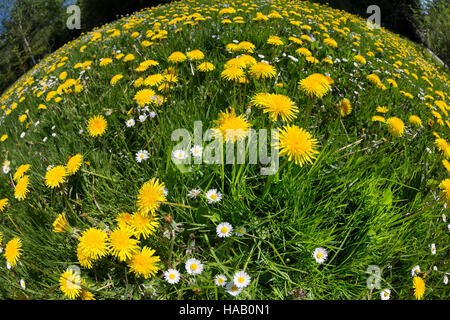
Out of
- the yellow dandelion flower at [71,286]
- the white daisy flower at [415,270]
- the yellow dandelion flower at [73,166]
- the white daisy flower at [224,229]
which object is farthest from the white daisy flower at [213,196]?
the white daisy flower at [415,270]

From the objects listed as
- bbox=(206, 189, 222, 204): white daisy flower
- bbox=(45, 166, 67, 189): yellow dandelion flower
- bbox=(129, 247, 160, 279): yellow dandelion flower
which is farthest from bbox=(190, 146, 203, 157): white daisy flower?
bbox=(45, 166, 67, 189): yellow dandelion flower

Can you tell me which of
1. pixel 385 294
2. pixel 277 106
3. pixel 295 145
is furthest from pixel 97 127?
pixel 385 294

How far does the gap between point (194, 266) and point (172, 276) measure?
11cm

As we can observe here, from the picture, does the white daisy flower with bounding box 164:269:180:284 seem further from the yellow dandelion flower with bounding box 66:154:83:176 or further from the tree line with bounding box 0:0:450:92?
the tree line with bounding box 0:0:450:92

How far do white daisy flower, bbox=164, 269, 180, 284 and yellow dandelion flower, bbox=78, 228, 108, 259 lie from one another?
0.31 metres

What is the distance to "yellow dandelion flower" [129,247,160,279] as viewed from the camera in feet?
3.61

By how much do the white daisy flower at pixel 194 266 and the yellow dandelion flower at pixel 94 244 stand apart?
40cm

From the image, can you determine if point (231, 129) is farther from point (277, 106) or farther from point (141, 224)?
point (141, 224)

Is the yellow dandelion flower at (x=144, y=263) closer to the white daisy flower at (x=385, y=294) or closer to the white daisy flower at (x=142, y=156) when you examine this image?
the white daisy flower at (x=142, y=156)

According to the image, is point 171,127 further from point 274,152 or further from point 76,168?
point 274,152

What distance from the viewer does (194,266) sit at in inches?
44.6

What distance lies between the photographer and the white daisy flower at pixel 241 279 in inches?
42.0

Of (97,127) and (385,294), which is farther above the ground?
(97,127)

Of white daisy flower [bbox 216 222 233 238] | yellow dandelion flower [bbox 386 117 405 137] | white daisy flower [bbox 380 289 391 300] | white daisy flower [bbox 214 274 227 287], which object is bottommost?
white daisy flower [bbox 380 289 391 300]
